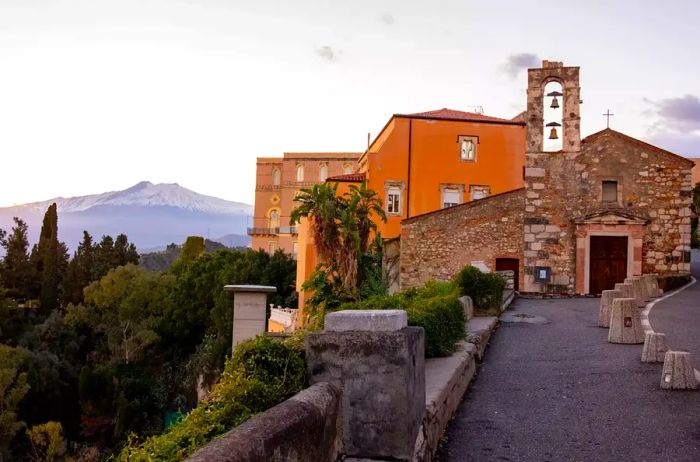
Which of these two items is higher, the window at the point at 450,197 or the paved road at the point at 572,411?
the window at the point at 450,197

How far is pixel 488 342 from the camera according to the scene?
12539 millimetres

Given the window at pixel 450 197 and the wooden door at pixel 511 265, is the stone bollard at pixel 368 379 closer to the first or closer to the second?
the wooden door at pixel 511 265

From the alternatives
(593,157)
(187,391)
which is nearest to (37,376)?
(187,391)

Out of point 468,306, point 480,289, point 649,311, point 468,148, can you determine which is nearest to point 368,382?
point 468,306

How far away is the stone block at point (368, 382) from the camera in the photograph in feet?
13.2

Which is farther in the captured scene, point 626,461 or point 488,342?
point 488,342

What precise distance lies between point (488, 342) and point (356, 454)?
896 centimetres

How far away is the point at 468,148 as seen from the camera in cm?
3603

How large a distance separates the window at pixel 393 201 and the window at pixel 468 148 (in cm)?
416

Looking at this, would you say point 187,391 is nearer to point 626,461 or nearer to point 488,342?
point 488,342

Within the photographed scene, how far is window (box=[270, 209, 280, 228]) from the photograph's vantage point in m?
72.6

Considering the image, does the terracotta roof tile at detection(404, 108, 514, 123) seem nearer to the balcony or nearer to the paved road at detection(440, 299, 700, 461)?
the paved road at detection(440, 299, 700, 461)

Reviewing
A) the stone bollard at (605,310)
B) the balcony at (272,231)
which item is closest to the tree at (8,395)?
the stone bollard at (605,310)

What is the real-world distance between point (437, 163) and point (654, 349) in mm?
26287
